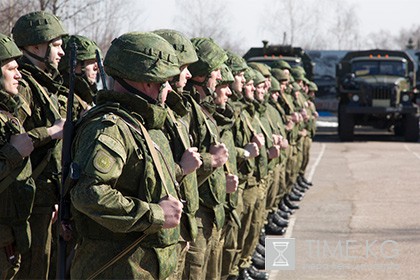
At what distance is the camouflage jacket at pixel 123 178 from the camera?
478 cm

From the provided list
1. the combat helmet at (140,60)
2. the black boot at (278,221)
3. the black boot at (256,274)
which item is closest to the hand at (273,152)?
the black boot at (256,274)

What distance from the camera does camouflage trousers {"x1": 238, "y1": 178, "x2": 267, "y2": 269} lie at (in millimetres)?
9516

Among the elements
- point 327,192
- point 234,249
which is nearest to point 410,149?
point 327,192

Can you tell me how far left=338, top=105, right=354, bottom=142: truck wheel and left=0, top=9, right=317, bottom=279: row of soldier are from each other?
1949 centimetres

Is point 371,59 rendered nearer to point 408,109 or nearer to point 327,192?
point 408,109

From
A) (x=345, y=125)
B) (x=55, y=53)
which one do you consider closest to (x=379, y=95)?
(x=345, y=125)

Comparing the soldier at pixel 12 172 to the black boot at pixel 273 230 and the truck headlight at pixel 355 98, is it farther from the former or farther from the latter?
the truck headlight at pixel 355 98

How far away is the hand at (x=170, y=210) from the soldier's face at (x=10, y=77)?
1932mm

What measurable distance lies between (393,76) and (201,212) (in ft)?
79.8

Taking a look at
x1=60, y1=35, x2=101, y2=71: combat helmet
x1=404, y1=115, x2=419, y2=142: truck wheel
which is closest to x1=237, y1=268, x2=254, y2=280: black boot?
x1=60, y1=35, x2=101, y2=71: combat helmet

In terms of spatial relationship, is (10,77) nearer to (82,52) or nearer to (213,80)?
(82,52)

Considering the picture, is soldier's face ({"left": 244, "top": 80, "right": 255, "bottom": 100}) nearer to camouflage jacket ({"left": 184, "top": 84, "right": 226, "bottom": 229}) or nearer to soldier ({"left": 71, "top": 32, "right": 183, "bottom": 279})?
camouflage jacket ({"left": 184, "top": 84, "right": 226, "bottom": 229})

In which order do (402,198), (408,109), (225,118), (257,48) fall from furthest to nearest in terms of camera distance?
1. (257,48)
2. (408,109)
3. (402,198)
4. (225,118)

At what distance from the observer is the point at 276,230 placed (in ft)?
42.8
